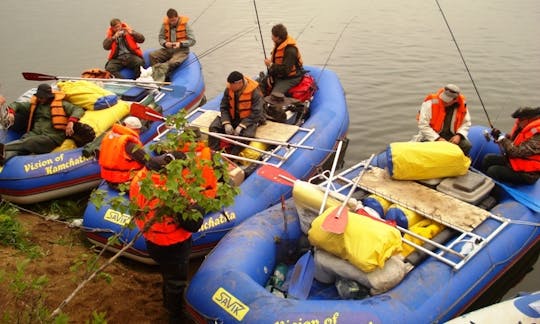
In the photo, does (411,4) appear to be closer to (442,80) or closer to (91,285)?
(442,80)

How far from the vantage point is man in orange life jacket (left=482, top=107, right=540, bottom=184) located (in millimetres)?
4898

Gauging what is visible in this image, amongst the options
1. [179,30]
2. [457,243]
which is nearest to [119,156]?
[457,243]

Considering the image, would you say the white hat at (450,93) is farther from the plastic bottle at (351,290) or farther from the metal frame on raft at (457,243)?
the plastic bottle at (351,290)

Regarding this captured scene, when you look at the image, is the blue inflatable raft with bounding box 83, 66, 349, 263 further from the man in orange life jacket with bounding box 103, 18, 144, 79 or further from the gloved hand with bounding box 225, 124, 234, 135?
the man in orange life jacket with bounding box 103, 18, 144, 79

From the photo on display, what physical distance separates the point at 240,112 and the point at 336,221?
2675mm

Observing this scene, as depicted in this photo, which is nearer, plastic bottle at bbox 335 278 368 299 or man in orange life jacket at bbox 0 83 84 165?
plastic bottle at bbox 335 278 368 299

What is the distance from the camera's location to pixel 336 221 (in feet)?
12.3

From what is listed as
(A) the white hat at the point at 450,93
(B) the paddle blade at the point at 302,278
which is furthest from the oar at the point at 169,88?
(B) the paddle blade at the point at 302,278

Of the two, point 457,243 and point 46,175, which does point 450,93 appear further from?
point 46,175

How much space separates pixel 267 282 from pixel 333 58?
885 cm

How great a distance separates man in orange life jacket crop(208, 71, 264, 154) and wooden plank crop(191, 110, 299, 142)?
0.12m

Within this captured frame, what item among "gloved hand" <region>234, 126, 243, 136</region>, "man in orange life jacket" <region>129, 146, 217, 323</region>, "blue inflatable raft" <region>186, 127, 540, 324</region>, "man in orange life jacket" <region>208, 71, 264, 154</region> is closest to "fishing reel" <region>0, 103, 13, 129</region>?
"man in orange life jacket" <region>208, 71, 264, 154</region>

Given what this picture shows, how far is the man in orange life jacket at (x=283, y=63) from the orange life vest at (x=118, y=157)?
2.51 m

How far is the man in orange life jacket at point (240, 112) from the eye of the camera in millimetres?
5898
